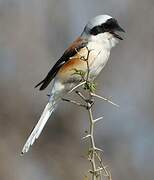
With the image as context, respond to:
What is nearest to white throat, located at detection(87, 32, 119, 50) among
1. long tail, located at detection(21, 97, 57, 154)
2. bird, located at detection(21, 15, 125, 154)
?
bird, located at detection(21, 15, 125, 154)

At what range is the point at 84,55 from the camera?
5578 millimetres

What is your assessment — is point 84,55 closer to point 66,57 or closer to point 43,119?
point 66,57

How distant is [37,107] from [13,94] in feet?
1.25

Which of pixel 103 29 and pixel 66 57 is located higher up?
pixel 103 29

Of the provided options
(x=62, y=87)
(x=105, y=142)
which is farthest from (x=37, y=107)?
(x=62, y=87)

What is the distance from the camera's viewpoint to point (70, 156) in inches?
442

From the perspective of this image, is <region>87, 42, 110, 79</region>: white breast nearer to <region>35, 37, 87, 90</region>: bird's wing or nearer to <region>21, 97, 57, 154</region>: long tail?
<region>35, 37, 87, 90</region>: bird's wing

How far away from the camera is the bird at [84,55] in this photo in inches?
214

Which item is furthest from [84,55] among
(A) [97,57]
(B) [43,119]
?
(B) [43,119]

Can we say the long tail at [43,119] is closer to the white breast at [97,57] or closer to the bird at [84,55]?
the bird at [84,55]

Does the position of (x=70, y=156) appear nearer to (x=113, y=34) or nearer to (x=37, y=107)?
(x=37, y=107)

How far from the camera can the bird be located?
5426mm

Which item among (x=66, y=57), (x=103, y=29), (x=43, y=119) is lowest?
(x=43, y=119)

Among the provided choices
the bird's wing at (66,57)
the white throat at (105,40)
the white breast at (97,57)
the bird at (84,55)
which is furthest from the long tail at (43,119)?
the white throat at (105,40)
